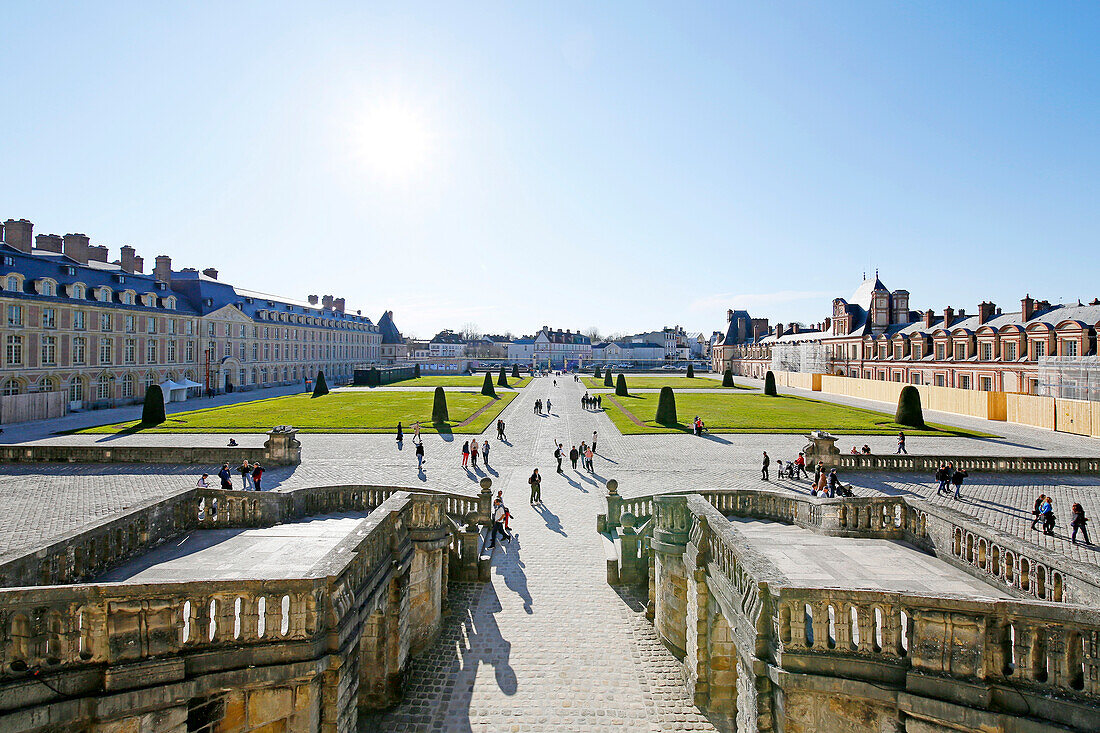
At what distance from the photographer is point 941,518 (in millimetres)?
7523

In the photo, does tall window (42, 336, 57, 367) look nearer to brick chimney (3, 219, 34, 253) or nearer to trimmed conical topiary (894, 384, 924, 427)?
brick chimney (3, 219, 34, 253)

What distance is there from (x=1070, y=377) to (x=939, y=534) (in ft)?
123

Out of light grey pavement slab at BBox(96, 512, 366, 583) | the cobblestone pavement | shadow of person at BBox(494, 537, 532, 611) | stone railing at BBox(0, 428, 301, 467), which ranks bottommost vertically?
the cobblestone pavement

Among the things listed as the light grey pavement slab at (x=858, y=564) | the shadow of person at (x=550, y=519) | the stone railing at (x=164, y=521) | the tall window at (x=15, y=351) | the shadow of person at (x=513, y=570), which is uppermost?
the tall window at (x=15, y=351)

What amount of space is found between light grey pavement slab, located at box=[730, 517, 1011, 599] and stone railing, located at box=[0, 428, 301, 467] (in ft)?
56.0

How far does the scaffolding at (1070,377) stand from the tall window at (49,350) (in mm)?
64163

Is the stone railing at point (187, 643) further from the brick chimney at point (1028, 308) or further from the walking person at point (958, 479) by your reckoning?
the brick chimney at point (1028, 308)

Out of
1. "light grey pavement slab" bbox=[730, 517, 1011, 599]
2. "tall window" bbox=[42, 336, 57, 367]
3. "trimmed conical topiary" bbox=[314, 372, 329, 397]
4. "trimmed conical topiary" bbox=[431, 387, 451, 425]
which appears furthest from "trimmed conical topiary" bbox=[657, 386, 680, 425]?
"tall window" bbox=[42, 336, 57, 367]

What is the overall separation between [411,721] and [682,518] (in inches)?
182

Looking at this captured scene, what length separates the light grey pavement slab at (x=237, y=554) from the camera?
643 cm

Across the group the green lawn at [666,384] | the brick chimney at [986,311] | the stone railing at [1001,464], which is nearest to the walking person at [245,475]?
the stone railing at [1001,464]

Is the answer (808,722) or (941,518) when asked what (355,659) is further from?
(941,518)

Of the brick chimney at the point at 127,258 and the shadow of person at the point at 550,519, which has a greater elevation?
the brick chimney at the point at 127,258

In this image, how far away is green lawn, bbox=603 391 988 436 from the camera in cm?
2881
